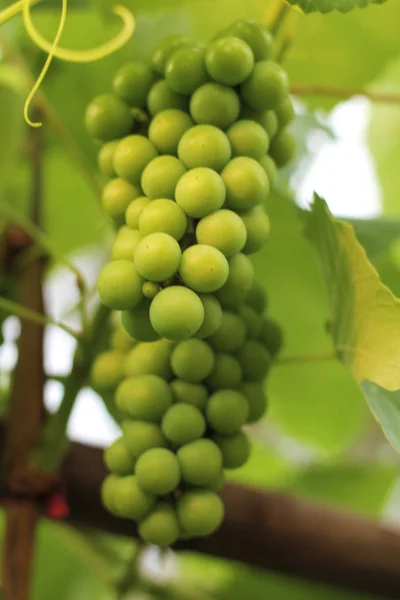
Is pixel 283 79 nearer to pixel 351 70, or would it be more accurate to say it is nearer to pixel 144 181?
pixel 144 181

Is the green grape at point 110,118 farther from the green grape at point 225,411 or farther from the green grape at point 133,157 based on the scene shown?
the green grape at point 225,411

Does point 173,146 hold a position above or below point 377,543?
above

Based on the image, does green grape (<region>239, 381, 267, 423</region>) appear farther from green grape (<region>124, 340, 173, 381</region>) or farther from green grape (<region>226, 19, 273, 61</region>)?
green grape (<region>226, 19, 273, 61</region>)

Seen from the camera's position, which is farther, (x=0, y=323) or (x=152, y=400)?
(x=0, y=323)

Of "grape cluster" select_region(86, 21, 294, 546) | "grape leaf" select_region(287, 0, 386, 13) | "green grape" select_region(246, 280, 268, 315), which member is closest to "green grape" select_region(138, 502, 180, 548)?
"grape cluster" select_region(86, 21, 294, 546)

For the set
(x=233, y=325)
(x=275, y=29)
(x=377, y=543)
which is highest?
(x=275, y=29)

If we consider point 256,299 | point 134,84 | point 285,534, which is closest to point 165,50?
point 134,84

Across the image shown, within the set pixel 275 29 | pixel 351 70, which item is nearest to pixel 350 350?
pixel 275 29

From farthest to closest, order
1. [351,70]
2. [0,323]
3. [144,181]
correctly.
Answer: [351,70] → [0,323] → [144,181]
